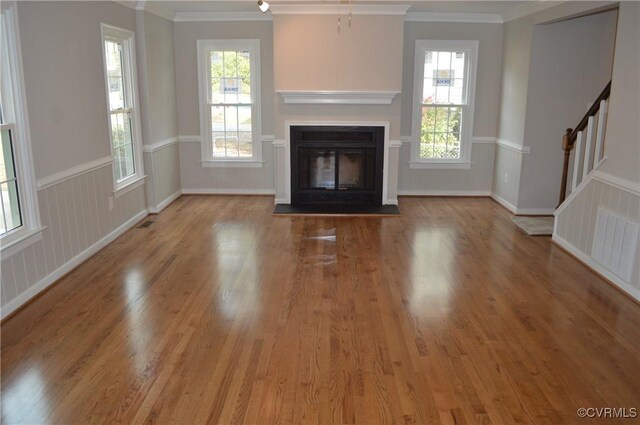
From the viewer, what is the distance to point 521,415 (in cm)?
263

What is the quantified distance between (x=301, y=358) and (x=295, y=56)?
14.8ft

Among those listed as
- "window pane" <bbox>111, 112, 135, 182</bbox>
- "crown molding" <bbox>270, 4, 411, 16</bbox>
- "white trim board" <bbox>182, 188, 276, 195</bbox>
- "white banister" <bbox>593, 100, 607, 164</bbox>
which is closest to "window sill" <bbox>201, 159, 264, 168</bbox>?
"white trim board" <bbox>182, 188, 276, 195</bbox>

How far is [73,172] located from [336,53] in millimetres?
3579

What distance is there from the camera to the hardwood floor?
271 cm

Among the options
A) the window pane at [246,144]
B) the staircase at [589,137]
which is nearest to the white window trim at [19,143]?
the window pane at [246,144]

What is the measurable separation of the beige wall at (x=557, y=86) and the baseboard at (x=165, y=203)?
475 cm

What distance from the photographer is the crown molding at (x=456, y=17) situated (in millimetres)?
6941

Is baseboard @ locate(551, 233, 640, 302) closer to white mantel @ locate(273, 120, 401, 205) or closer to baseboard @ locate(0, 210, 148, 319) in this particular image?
white mantel @ locate(273, 120, 401, 205)

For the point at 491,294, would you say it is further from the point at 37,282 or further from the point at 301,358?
the point at 37,282

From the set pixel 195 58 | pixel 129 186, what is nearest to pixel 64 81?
pixel 129 186

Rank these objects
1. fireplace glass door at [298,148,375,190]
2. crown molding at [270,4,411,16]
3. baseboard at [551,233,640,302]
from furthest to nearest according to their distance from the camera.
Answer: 1. fireplace glass door at [298,148,375,190]
2. crown molding at [270,4,411,16]
3. baseboard at [551,233,640,302]

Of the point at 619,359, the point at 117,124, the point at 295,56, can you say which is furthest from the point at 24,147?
the point at 619,359

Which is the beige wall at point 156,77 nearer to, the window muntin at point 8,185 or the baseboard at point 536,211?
the window muntin at point 8,185

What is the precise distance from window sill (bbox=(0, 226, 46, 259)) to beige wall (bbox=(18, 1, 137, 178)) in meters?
0.46
